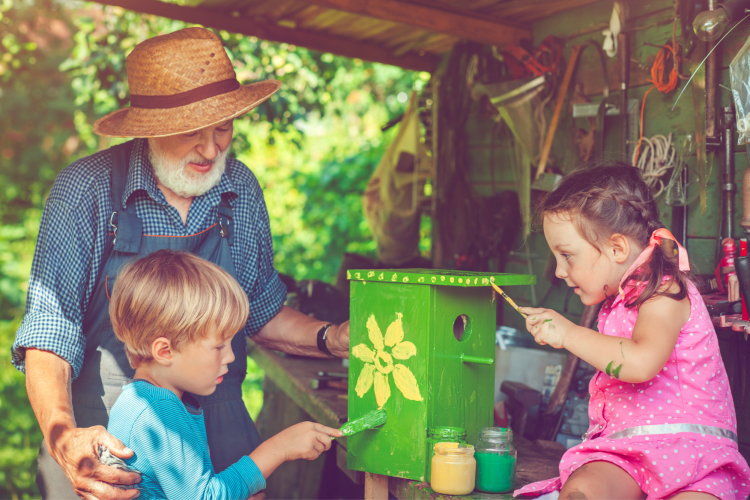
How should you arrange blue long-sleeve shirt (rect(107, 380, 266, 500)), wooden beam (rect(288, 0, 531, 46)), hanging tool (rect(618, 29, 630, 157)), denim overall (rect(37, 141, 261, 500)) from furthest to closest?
wooden beam (rect(288, 0, 531, 46))
hanging tool (rect(618, 29, 630, 157))
denim overall (rect(37, 141, 261, 500))
blue long-sleeve shirt (rect(107, 380, 266, 500))

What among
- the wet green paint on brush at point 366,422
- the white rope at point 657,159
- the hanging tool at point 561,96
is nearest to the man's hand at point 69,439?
the wet green paint on brush at point 366,422

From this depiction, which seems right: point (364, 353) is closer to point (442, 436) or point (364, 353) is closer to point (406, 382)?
point (406, 382)

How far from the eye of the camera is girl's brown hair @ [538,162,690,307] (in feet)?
5.15

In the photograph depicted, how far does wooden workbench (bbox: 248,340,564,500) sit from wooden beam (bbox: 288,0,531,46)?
184 cm

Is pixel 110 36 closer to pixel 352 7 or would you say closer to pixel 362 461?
pixel 352 7

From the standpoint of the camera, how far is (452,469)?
1.62 m

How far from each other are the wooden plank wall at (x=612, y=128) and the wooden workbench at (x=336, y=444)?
80 centimetres

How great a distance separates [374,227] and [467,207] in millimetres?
832

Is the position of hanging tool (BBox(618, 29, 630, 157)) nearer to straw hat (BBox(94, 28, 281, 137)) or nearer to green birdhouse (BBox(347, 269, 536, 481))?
green birdhouse (BBox(347, 269, 536, 481))

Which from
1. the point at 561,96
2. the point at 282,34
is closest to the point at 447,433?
the point at 561,96

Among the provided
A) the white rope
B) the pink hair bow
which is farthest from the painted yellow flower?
the white rope

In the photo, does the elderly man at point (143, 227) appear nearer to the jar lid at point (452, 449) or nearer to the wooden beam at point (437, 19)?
the jar lid at point (452, 449)

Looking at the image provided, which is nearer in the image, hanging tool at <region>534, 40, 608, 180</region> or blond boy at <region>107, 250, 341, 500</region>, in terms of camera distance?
blond boy at <region>107, 250, 341, 500</region>

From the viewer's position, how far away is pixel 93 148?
28.9ft
